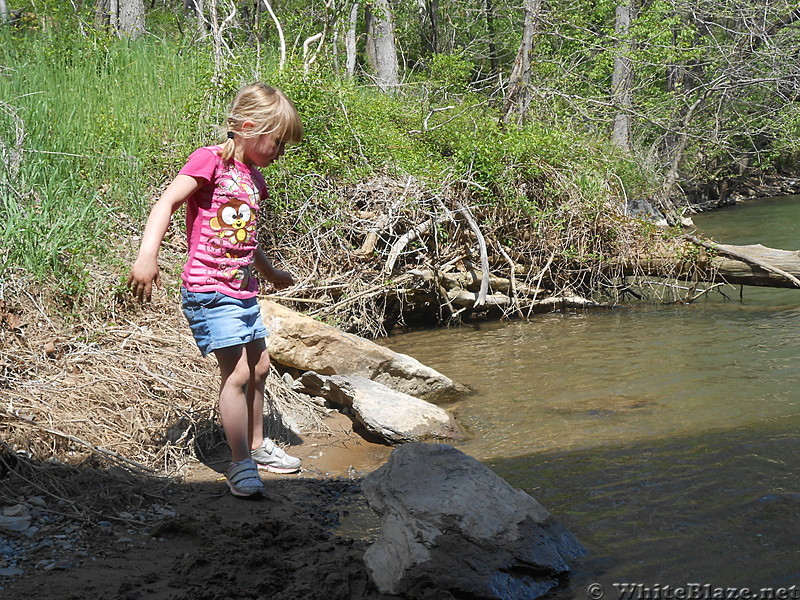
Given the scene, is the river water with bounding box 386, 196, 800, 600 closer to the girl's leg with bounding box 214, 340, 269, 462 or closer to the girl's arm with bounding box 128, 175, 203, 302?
the girl's leg with bounding box 214, 340, 269, 462

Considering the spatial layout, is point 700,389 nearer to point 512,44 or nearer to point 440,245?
point 440,245

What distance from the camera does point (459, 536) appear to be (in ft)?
8.24

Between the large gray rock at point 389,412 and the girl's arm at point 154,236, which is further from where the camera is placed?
the large gray rock at point 389,412

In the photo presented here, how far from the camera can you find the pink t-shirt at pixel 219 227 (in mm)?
3172

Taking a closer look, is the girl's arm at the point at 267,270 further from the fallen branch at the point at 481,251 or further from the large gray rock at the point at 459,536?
the fallen branch at the point at 481,251

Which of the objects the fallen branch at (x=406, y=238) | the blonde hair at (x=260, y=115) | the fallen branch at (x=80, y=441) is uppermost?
the blonde hair at (x=260, y=115)

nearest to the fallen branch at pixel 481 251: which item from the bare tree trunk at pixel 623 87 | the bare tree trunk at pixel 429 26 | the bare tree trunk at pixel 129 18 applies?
the bare tree trunk at pixel 623 87

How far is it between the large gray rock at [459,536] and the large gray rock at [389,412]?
4.67 feet

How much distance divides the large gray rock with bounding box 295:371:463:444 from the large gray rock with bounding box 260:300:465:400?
0.31 meters

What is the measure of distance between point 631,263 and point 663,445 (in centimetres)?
446

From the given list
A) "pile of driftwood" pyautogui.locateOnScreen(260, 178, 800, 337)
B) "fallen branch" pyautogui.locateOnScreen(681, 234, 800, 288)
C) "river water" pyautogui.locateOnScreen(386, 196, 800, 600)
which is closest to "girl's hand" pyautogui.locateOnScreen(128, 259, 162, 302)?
"river water" pyautogui.locateOnScreen(386, 196, 800, 600)

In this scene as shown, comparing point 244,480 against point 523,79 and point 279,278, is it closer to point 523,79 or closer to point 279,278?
point 279,278

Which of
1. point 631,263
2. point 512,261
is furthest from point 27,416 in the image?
point 631,263

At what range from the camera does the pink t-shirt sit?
10.4 ft
